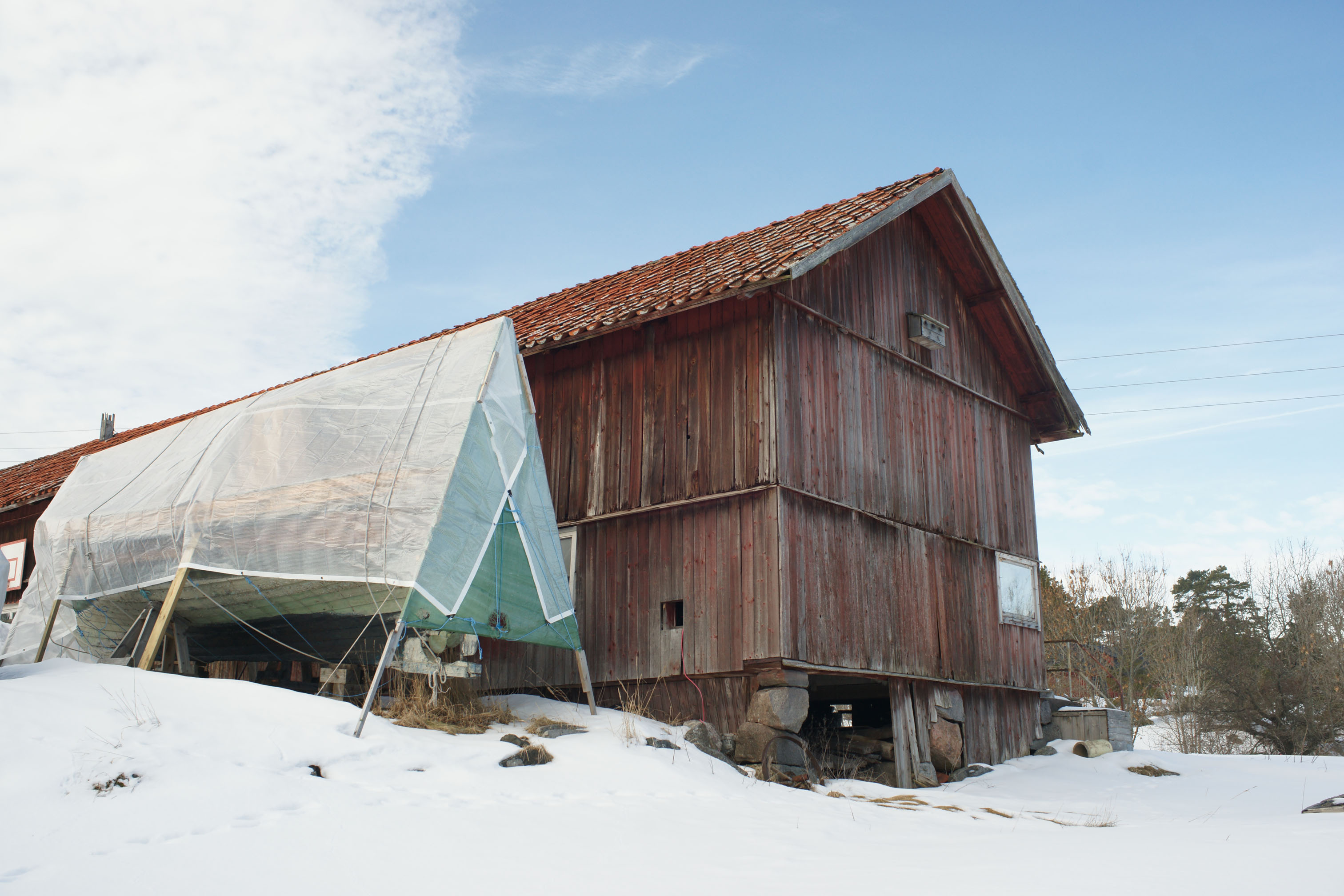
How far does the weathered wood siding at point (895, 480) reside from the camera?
42.0 ft

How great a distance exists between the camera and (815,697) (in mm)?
16234

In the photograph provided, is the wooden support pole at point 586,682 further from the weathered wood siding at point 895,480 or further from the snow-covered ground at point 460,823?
the weathered wood siding at point 895,480

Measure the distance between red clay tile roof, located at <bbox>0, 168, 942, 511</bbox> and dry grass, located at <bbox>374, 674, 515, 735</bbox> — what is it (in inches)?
187

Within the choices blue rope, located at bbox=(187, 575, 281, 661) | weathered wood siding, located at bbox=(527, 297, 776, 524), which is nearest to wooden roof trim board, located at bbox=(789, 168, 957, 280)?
weathered wood siding, located at bbox=(527, 297, 776, 524)

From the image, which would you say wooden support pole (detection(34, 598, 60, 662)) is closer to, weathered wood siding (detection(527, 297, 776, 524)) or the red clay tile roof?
the red clay tile roof

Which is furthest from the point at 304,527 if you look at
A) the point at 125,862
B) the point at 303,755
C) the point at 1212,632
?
the point at 1212,632

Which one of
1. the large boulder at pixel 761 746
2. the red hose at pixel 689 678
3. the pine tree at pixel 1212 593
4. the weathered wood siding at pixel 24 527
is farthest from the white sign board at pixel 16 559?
A: the pine tree at pixel 1212 593

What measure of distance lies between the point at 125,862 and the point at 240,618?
638 cm

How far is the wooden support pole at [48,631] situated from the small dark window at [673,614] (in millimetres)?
7217

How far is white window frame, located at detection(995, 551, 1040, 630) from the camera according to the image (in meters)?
16.1

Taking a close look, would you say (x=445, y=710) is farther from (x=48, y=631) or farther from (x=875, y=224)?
(x=875, y=224)

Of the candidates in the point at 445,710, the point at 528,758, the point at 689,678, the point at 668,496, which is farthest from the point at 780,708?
the point at 445,710

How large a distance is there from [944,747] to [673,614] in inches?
169

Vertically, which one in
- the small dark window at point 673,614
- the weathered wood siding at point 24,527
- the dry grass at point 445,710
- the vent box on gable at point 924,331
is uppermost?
the vent box on gable at point 924,331
